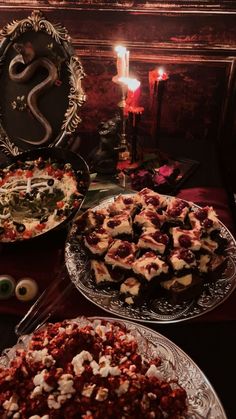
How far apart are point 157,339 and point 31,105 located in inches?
63.1

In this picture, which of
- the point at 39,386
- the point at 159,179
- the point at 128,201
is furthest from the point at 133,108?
the point at 39,386

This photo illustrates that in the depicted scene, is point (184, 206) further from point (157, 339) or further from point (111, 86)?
point (111, 86)

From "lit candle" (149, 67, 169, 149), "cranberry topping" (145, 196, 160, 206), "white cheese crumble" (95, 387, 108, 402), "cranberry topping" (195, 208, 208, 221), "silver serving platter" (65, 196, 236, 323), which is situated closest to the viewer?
"white cheese crumble" (95, 387, 108, 402)

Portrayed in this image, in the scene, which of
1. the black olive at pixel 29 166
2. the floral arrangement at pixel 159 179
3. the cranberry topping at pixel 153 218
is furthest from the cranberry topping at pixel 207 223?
the black olive at pixel 29 166

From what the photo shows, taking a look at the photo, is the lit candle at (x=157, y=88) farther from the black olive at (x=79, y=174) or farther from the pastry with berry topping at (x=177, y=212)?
the pastry with berry topping at (x=177, y=212)

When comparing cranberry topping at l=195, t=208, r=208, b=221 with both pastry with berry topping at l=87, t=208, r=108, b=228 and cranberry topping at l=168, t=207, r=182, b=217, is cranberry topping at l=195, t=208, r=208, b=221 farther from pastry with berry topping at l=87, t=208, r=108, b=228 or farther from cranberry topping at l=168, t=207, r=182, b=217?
pastry with berry topping at l=87, t=208, r=108, b=228

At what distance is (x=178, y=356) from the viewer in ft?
4.73

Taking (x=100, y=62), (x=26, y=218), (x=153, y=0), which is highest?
(x=153, y=0)

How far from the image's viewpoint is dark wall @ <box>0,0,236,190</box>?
289 centimetres

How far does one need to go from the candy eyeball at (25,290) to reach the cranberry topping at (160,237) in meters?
0.57

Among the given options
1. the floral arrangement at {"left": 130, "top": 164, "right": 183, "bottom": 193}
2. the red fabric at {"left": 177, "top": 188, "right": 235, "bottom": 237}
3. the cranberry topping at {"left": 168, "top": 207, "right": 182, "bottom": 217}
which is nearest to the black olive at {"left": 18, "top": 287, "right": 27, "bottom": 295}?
the cranberry topping at {"left": 168, "top": 207, "right": 182, "bottom": 217}

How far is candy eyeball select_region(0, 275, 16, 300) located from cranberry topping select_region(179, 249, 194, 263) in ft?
2.44

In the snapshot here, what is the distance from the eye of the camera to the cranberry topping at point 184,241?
5.92ft

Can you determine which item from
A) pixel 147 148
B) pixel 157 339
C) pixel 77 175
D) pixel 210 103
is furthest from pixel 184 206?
pixel 210 103
